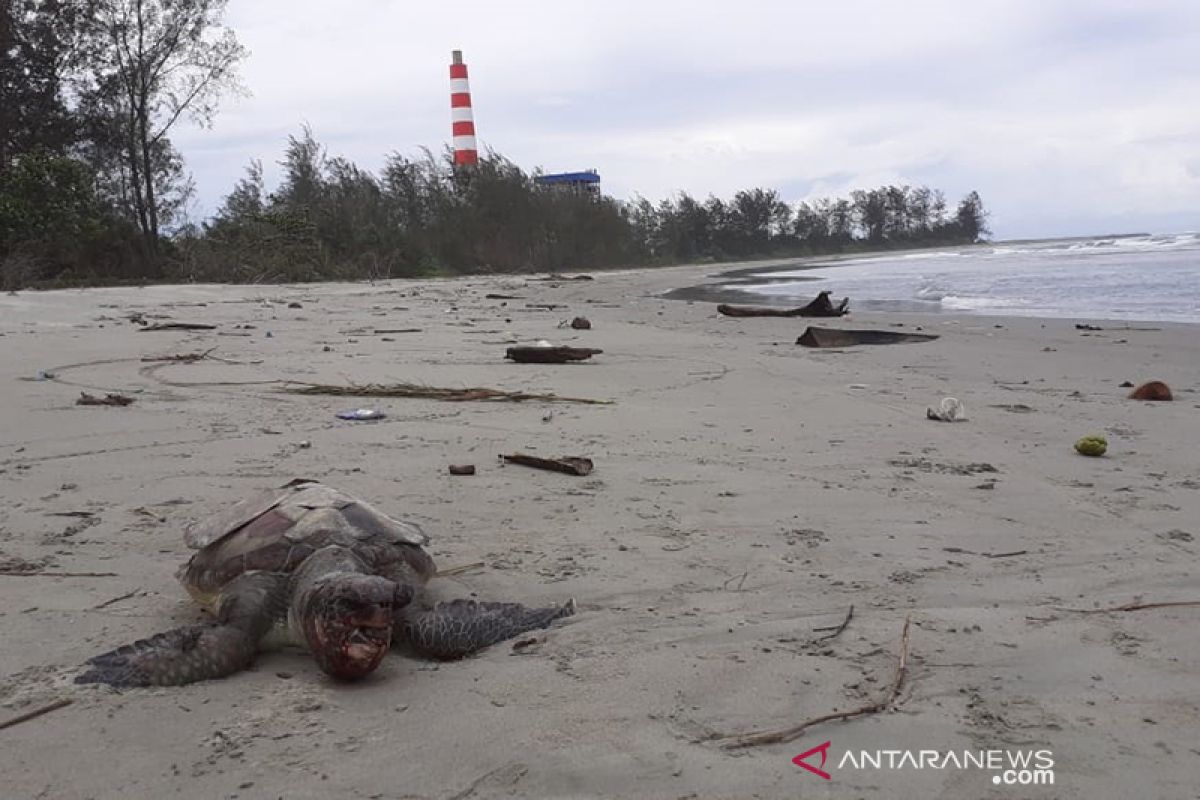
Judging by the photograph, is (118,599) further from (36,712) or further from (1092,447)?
(1092,447)

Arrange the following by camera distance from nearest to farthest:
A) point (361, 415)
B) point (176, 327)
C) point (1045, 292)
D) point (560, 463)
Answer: point (560, 463)
point (361, 415)
point (176, 327)
point (1045, 292)

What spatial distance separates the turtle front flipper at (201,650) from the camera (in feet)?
7.11

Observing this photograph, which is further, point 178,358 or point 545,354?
point 545,354

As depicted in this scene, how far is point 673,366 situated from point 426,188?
27.7m

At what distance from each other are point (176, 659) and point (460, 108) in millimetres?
43786

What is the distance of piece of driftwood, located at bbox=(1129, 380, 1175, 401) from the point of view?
6254 mm

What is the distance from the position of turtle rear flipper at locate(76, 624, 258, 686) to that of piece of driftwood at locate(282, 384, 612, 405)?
12.0ft

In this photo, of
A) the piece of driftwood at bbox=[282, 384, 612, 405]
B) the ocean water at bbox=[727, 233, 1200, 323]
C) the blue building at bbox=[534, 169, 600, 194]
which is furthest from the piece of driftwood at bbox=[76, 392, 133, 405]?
the blue building at bbox=[534, 169, 600, 194]

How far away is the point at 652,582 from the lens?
9.45ft

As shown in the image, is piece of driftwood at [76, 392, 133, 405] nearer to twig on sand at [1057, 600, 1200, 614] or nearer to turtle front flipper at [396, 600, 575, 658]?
turtle front flipper at [396, 600, 575, 658]

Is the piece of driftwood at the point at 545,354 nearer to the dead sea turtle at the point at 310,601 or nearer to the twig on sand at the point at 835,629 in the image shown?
the dead sea turtle at the point at 310,601

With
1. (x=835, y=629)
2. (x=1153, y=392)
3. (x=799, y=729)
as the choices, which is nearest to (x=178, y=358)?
(x=835, y=629)

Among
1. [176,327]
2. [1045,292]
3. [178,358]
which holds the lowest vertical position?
[1045,292]

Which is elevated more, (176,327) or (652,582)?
(176,327)
